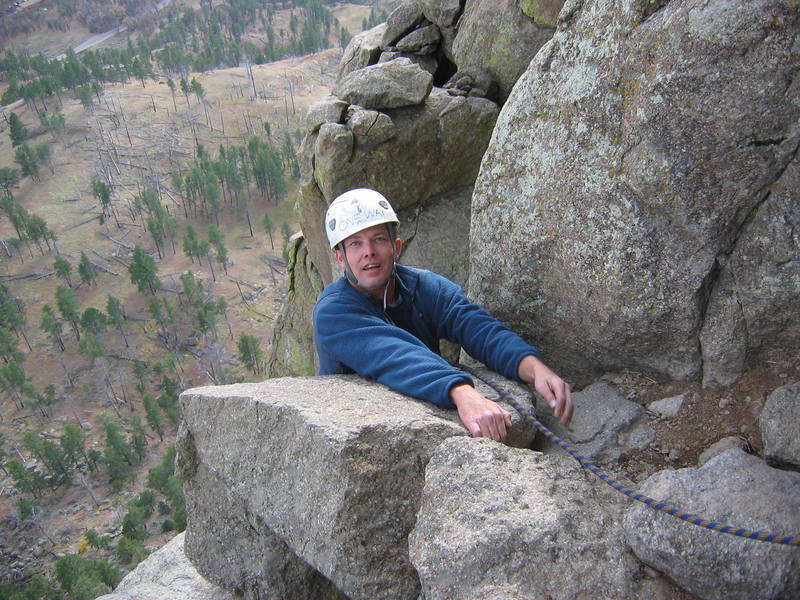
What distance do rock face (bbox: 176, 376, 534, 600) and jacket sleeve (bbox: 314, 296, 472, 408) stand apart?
14 cm

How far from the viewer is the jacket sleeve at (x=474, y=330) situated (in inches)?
222

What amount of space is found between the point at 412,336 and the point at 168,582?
4.58m

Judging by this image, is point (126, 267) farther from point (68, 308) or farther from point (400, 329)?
point (400, 329)

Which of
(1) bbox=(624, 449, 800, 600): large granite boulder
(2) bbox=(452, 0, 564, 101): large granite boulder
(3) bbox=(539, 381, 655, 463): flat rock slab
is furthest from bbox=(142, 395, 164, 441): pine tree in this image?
(1) bbox=(624, 449, 800, 600): large granite boulder

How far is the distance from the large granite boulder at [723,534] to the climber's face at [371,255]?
2.73 meters

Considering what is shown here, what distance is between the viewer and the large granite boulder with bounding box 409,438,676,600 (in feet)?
12.5

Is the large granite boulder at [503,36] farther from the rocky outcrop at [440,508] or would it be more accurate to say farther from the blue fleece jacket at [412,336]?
the rocky outcrop at [440,508]

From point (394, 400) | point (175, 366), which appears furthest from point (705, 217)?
point (175, 366)

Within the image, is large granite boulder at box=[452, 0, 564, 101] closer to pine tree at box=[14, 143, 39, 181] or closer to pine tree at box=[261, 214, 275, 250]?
pine tree at box=[261, 214, 275, 250]

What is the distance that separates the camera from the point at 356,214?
5.30 m

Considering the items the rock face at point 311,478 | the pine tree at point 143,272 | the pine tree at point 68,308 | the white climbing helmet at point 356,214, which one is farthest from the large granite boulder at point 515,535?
the pine tree at point 143,272

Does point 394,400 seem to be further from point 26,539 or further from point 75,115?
point 75,115

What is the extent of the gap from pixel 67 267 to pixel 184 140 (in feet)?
142

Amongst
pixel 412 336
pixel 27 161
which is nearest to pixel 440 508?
pixel 412 336
